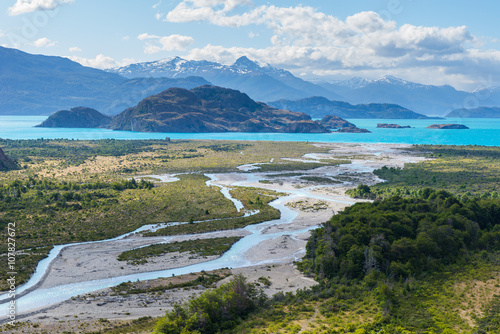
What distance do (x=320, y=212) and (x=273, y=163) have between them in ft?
259

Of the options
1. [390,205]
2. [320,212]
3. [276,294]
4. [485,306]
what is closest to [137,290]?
[276,294]

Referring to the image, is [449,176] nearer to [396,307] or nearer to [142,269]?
[396,307]

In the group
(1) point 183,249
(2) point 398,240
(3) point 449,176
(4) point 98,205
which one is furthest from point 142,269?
(3) point 449,176

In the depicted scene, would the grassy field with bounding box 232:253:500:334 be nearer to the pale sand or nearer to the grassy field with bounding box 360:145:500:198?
the pale sand

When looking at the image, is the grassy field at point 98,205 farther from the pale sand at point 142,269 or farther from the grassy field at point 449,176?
the grassy field at point 449,176

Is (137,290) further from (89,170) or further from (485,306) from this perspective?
(89,170)

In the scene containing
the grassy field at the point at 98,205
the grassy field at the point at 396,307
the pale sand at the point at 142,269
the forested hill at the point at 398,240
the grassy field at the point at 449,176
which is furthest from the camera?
the grassy field at the point at 449,176

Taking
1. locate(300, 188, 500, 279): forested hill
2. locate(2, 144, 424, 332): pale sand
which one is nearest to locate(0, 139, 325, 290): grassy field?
locate(2, 144, 424, 332): pale sand

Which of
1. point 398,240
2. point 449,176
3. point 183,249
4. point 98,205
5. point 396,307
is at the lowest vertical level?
point 183,249

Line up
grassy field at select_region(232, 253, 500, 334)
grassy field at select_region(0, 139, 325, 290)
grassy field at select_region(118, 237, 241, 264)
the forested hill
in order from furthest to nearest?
grassy field at select_region(0, 139, 325, 290)
grassy field at select_region(118, 237, 241, 264)
the forested hill
grassy field at select_region(232, 253, 500, 334)

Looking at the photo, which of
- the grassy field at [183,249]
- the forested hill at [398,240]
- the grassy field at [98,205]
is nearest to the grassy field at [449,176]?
the grassy field at [98,205]

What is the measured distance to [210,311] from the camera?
3491 cm

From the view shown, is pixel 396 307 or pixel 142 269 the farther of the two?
pixel 142 269

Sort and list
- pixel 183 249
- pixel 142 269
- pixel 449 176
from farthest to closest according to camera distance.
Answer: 1. pixel 449 176
2. pixel 183 249
3. pixel 142 269
